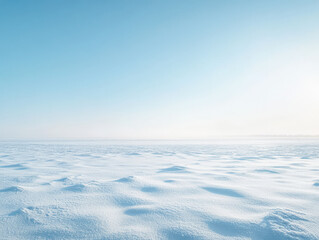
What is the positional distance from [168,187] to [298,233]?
5.53 ft

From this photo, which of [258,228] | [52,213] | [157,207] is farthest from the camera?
[157,207]

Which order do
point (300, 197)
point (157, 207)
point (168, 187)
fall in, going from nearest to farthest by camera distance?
1. point (157, 207)
2. point (300, 197)
3. point (168, 187)

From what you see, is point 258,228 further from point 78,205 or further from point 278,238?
point 78,205

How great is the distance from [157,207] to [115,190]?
909 mm

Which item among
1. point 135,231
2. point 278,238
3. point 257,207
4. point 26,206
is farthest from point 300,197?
point 26,206

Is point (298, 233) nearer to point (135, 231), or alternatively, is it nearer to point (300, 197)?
point (300, 197)

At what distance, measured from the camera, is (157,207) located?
1976 millimetres

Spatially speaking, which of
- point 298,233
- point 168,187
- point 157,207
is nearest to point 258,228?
point 298,233

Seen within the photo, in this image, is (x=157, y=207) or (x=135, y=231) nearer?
(x=135, y=231)

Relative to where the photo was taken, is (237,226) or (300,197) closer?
(237,226)

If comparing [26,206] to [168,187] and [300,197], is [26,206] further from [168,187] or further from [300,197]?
[300,197]

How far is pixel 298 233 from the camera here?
56.7 inches

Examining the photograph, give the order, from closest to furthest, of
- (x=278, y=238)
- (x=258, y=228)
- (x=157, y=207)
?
1. (x=278, y=238)
2. (x=258, y=228)
3. (x=157, y=207)

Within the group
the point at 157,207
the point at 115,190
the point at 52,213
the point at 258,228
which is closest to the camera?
the point at 258,228
